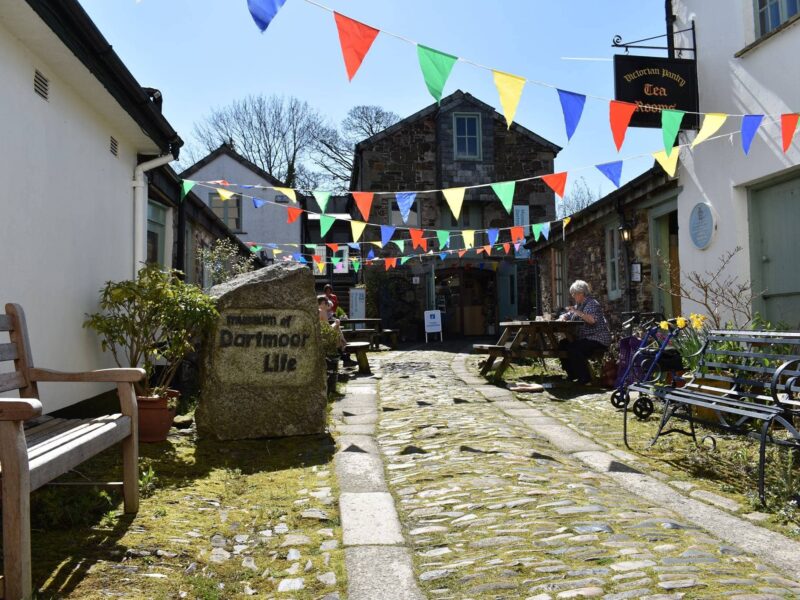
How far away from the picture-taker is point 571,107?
19.0 ft

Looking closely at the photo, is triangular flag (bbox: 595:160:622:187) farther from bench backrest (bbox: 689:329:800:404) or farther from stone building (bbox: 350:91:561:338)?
stone building (bbox: 350:91:561:338)

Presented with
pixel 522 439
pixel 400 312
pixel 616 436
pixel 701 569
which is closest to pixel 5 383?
pixel 701 569

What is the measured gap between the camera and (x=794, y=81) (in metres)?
5.94

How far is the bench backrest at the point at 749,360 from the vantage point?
3965 millimetres

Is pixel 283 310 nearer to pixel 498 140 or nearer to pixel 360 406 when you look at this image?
pixel 360 406

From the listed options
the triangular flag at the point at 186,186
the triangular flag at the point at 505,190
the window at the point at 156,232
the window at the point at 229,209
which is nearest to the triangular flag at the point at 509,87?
the triangular flag at the point at 505,190

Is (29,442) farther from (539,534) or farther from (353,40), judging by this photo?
(353,40)

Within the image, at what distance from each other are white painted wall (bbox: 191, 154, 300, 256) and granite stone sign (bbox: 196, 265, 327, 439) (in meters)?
18.8

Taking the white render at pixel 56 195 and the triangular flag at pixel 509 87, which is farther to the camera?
the triangular flag at pixel 509 87

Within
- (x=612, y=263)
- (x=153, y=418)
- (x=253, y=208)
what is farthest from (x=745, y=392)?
(x=253, y=208)

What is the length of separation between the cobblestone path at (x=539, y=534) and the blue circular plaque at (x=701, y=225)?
3819 millimetres

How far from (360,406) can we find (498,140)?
55.7 feet

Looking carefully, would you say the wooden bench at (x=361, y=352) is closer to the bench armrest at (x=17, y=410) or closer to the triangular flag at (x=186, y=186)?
the triangular flag at (x=186, y=186)

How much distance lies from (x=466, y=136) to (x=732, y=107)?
15.2m
